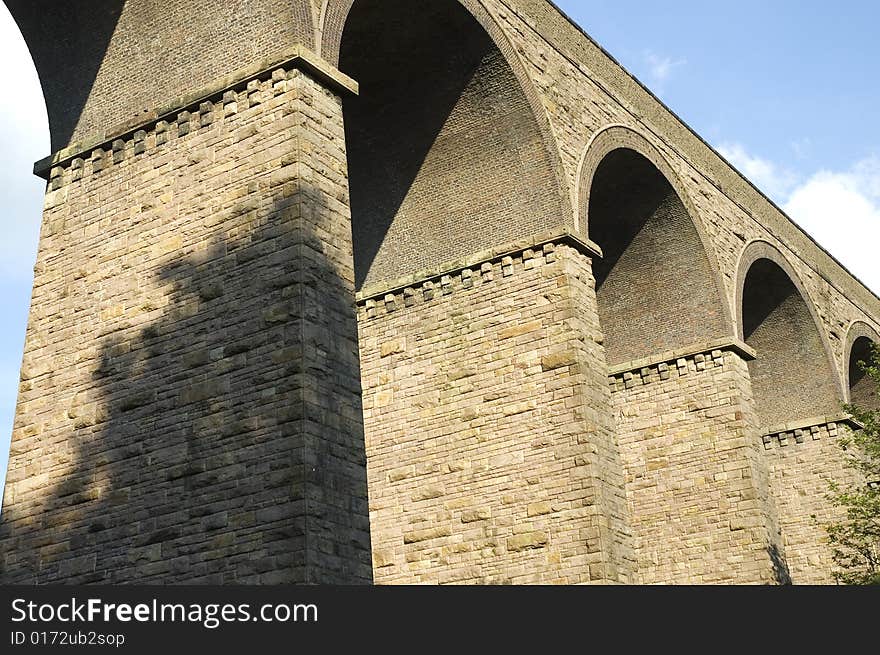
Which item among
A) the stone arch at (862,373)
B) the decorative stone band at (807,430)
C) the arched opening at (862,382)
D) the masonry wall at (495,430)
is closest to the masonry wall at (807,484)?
the decorative stone band at (807,430)

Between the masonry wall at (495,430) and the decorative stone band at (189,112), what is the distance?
4456mm

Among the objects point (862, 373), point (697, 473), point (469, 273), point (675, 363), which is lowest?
point (697, 473)

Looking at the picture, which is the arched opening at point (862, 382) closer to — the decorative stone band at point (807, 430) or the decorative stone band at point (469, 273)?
the decorative stone band at point (807, 430)

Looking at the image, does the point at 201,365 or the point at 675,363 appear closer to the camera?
the point at 201,365

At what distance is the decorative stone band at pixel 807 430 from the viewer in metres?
23.2

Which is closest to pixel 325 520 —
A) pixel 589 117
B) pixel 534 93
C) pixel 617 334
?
pixel 534 93

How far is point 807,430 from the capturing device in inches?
928

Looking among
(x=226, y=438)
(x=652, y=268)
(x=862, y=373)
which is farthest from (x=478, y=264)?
(x=862, y=373)

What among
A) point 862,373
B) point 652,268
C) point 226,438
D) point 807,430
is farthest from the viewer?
point 862,373

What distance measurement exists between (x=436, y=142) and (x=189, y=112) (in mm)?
4810

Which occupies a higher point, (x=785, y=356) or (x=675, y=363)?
(x=785, y=356)

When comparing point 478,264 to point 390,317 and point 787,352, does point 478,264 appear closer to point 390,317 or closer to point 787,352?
point 390,317

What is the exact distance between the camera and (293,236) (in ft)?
35.5

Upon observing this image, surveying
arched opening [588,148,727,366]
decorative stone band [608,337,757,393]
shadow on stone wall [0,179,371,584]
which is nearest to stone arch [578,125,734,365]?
arched opening [588,148,727,366]
